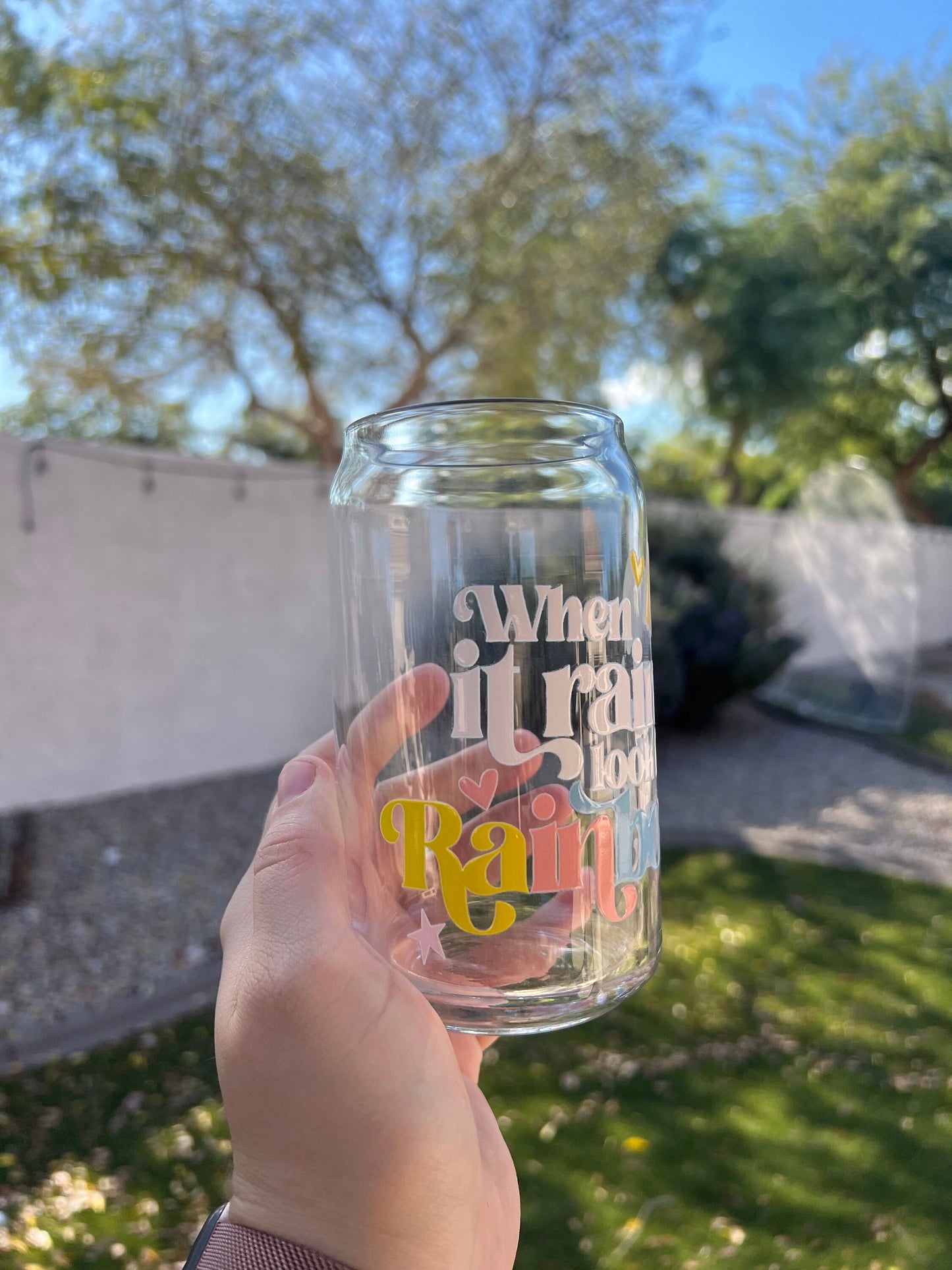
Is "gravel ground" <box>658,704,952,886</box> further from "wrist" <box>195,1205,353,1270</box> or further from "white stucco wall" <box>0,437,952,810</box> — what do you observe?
"wrist" <box>195,1205,353,1270</box>

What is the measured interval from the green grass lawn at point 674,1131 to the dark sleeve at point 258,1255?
168 centimetres

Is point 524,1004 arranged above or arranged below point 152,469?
below

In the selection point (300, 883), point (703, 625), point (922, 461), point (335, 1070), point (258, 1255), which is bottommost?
point (703, 625)

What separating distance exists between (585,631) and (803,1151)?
2.54m

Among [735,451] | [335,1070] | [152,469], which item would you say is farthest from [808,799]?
[735,451]

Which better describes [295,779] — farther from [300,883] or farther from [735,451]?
[735,451]

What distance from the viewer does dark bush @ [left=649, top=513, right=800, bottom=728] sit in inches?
287

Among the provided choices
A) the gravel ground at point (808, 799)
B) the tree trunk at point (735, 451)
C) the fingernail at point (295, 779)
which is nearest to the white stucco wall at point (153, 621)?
the gravel ground at point (808, 799)

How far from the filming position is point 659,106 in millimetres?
7711

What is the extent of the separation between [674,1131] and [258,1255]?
7.65ft

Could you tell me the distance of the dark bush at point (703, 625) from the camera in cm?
728

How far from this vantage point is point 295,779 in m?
1.21

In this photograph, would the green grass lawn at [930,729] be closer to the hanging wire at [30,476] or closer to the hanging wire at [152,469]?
the hanging wire at [152,469]

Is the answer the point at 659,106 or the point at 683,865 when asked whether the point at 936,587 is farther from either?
the point at 683,865
